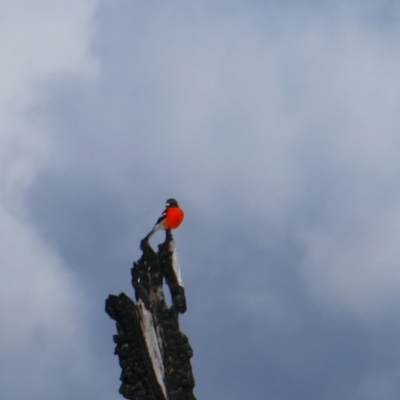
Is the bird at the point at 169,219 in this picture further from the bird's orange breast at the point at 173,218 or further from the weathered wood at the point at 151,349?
the weathered wood at the point at 151,349

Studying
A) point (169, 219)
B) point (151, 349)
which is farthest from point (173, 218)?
point (151, 349)

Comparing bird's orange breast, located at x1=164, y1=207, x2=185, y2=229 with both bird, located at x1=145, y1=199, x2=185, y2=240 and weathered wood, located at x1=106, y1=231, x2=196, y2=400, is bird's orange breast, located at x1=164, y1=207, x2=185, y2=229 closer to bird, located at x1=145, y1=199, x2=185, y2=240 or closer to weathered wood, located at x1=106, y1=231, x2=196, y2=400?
bird, located at x1=145, y1=199, x2=185, y2=240

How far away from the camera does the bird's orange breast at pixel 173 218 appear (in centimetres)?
3145

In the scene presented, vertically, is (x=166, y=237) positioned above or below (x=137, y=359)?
above

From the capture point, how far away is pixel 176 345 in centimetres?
3022

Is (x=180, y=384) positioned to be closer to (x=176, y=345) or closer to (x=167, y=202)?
(x=176, y=345)

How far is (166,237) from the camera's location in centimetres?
3161

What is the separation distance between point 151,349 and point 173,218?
137 inches

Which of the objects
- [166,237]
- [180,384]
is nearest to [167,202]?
[166,237]

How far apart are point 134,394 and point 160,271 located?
312cm

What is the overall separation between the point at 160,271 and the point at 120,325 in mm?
1716

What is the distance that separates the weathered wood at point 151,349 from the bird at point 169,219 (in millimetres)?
1823

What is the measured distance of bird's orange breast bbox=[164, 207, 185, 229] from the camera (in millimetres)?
31453

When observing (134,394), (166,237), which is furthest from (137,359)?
(166,237)
